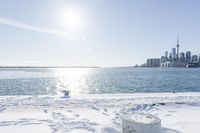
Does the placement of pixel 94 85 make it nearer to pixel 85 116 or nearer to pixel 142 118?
pixel 85 116

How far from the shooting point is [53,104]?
12984 mm

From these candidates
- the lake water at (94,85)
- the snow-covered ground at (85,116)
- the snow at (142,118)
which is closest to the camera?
the snow at (142,118)

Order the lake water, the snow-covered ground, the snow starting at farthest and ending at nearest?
the lake water → the snow-covered ground → the snow

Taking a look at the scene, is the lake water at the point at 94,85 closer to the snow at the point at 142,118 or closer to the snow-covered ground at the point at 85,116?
the snow-covered ground at the point at 85,116

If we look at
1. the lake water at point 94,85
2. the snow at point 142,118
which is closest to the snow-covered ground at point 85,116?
the snow at point 142,118

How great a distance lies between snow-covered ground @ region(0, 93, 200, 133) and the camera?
8.36 m

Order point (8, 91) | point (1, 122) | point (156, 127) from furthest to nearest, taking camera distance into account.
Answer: point (8, 91)
point (1, 122)
point (156, 127)

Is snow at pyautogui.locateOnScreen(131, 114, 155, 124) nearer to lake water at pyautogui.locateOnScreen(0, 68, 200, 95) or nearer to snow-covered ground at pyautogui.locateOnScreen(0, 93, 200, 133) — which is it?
snow-covered ground at pyautogui.locateOnScreen(0, 93, 200, 133)

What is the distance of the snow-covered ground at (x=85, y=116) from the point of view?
8359 millimetres

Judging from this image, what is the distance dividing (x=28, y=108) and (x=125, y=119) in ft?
19.9

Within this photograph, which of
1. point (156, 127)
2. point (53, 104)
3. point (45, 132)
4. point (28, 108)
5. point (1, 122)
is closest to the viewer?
point (156, 127)

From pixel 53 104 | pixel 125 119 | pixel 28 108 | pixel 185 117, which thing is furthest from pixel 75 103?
pixel 125 119

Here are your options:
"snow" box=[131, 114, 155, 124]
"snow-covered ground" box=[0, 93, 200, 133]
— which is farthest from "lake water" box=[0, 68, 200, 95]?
"snow" box=[131, 114, 155, 124]

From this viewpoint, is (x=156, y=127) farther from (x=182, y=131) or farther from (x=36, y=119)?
(x=36, y=119)
